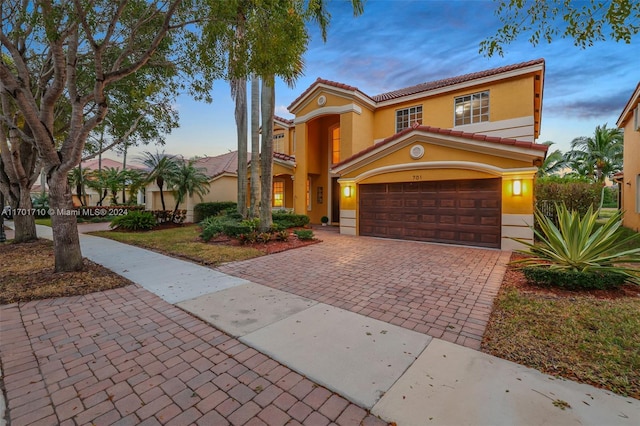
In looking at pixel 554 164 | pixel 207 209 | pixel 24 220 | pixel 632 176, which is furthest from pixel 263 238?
pixel 554 164

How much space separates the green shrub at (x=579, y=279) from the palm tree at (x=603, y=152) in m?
29.1

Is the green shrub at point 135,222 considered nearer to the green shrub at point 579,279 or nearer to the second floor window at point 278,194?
the second floor window at point 278,194

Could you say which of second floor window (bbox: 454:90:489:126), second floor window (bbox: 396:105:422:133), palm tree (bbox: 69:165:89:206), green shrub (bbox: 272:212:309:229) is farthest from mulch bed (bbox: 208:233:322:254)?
palm tree (bbox: 69:165:89:206)

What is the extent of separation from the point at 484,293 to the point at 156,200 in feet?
74.3

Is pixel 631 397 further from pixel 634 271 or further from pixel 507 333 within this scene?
pixel 634 271

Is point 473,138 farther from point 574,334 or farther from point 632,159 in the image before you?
point 632,159

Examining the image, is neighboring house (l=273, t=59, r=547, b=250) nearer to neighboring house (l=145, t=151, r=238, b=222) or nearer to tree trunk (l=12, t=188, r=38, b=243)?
neighboring house (l=145, t=151, r=238, b=222)

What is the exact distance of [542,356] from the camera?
9.84 feet

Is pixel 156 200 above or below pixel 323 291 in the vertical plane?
above

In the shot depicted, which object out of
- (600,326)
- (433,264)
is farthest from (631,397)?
(433,264)

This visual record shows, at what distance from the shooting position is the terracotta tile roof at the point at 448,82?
12.1m

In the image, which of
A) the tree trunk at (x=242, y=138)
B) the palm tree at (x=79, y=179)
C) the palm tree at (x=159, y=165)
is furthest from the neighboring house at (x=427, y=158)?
the palm tree at (x=79, y=179)

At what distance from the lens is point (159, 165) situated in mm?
16422

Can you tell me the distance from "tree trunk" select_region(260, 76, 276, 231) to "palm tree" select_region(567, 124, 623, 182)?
102 ft
